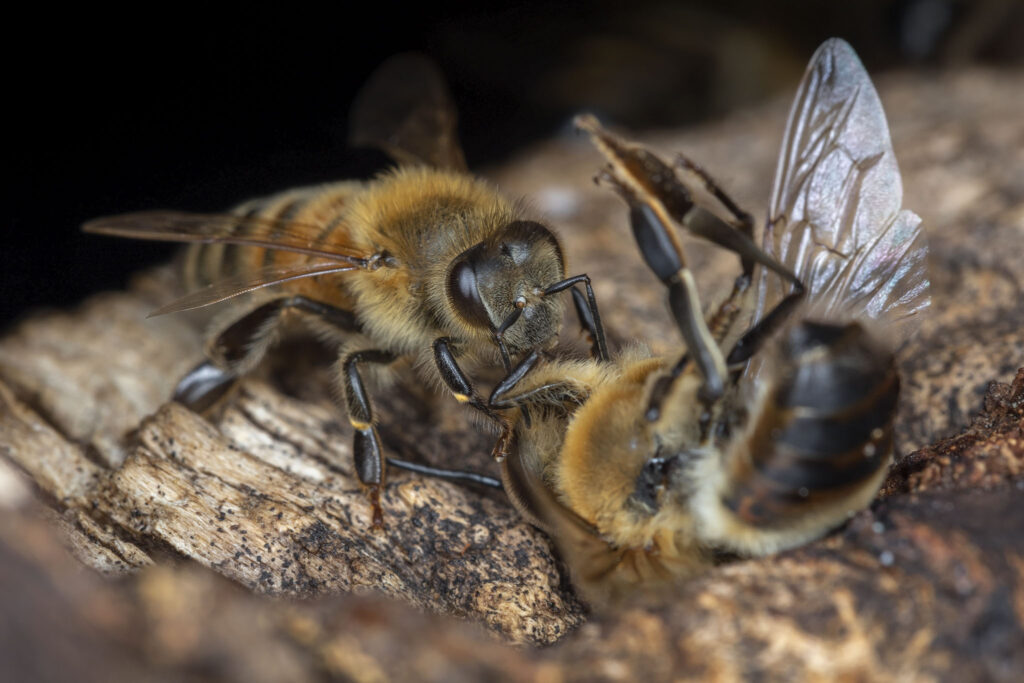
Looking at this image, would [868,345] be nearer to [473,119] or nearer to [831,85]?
[831,85]

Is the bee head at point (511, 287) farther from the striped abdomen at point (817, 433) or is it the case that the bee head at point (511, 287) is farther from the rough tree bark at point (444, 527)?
the striped abdomen at point (817, 433)

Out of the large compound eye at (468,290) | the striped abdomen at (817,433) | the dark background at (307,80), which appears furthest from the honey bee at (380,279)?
the dark background at (307,80)

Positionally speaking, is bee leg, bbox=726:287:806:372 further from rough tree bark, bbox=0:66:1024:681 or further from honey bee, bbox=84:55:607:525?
honey bee, bbox=84:55:607:525

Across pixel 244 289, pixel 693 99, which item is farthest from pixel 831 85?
pixel 693 99

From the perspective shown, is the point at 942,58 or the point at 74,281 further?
the point at 942,58

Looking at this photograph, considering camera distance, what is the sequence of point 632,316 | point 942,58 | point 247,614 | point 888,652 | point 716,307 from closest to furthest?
point 247,614, point 888,652, point 716,307, point 632,316, point 942,58

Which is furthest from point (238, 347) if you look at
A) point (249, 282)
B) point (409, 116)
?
point (409, 116)

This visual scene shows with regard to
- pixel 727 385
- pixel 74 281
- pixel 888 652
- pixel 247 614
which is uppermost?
pixel 727 385
